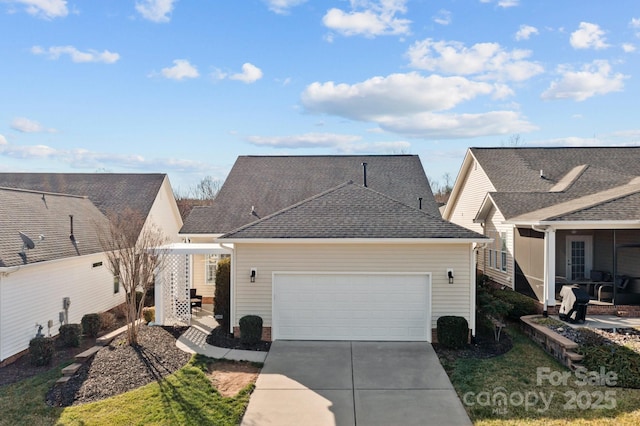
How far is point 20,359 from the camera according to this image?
34.5 feet

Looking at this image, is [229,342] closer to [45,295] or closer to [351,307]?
[351,307]

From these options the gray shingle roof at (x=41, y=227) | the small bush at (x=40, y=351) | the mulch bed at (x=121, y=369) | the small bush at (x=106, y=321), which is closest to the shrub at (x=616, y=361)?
the mulch bed at (x=121, y=369)

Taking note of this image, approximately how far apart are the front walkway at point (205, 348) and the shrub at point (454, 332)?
4.89m

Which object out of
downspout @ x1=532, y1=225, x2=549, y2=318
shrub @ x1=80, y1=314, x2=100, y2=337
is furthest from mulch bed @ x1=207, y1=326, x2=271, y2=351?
downspout @ x1=532, y1=225, x2=549, y2=318

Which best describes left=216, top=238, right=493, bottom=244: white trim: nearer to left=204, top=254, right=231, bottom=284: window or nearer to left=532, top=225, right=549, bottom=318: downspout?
left=532, top=225, right=549, bottom=318: downspout

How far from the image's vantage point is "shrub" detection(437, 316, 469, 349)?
11.0 meters

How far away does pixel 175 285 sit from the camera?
47.0ft

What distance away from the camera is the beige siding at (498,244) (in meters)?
16.7

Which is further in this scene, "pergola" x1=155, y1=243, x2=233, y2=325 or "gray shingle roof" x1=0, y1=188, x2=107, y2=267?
"pergola" x1=155, y1=243, x2=233, y2=325

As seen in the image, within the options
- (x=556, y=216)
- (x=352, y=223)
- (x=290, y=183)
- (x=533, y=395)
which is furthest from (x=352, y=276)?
(x=290, y=183)

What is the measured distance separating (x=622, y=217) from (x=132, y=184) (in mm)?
23253

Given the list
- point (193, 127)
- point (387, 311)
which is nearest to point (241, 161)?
point (193, 127)

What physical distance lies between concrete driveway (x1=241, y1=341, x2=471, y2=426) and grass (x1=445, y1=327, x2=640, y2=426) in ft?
1.43

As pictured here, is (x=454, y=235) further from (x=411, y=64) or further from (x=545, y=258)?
(x=411, y=64)
